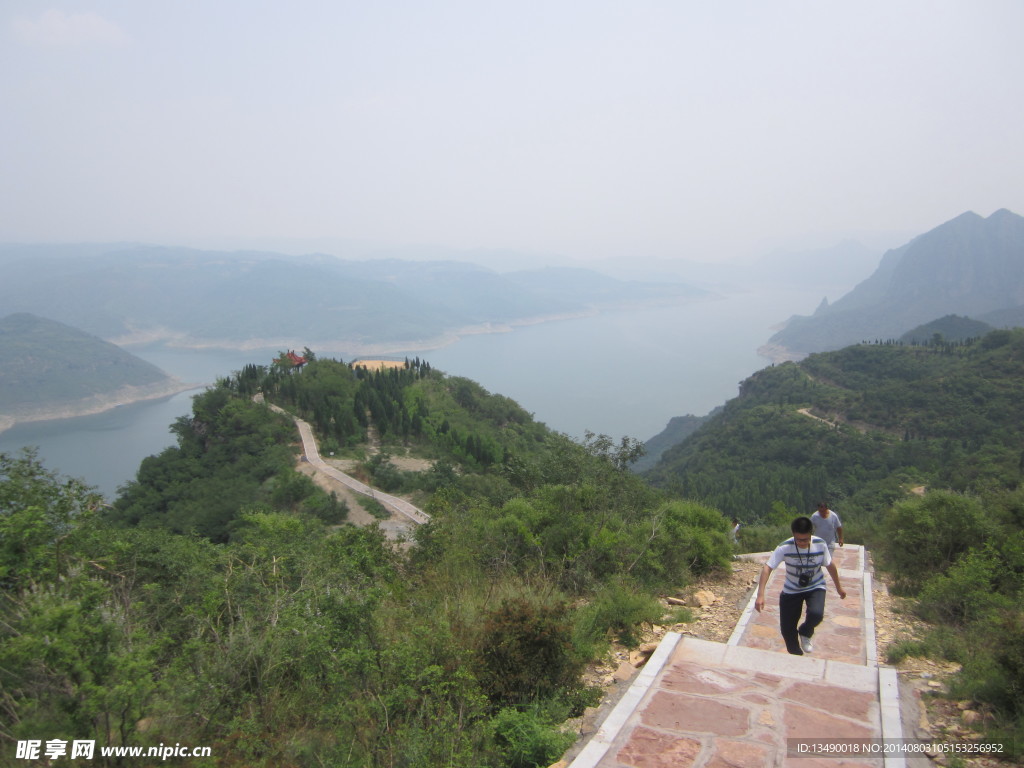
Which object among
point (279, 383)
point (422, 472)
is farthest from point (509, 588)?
point (279, 383)

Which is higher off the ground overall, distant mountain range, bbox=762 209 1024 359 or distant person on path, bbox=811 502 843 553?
distant mountain range, bbox=762 209 1024 359

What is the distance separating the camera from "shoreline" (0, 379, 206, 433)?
100438 mm

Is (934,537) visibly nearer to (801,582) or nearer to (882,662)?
(882,662)

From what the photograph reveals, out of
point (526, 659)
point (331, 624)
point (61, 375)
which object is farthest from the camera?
point (61, 375)

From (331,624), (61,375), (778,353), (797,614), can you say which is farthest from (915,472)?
(61,375)

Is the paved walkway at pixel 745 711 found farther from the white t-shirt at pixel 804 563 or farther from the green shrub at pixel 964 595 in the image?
the green shrub at pixel 964 595

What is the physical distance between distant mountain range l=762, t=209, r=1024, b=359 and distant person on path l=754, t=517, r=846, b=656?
533ft

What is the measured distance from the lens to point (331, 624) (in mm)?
4184

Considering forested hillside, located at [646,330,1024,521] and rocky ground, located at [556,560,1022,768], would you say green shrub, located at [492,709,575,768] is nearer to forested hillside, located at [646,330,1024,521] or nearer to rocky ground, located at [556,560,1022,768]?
rocky ground, located at [556,560,1022,768]

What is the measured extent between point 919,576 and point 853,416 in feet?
176

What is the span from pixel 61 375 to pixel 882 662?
143 m

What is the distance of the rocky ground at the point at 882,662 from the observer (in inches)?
135

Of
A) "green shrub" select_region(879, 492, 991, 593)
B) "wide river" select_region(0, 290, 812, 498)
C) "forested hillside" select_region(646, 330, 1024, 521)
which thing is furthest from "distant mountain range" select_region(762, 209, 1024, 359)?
"green shrub" select_region(879, 492, 991, 593)

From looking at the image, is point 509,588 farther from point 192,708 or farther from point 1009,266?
point 1009,266
